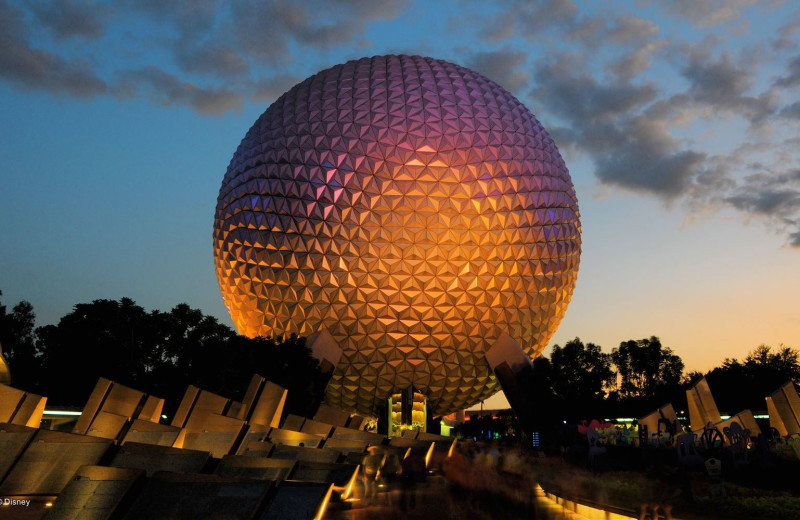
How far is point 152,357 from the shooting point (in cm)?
3809

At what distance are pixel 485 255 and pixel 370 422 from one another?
13231 millimetres

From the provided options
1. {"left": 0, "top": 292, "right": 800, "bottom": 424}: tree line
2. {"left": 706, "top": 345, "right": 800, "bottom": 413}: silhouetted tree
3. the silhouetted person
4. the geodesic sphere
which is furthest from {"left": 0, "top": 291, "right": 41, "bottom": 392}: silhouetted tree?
{"left": 706, "top": 345, "right": 800, "bottom": 413}: silhouetted tree

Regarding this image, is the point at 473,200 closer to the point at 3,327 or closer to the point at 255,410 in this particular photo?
the point at 255,410

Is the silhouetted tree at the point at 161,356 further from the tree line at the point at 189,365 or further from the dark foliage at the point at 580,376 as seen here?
the dark foliage at the point at 580,376

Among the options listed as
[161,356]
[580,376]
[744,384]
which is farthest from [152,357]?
[744,384]

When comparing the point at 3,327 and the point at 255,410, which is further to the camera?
the point at 3,327

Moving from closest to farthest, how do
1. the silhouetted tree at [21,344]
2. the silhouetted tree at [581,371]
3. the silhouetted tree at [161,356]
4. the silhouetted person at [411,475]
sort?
the silhouetted person at [411,475] < the silhouetted tree at [161,356] < the silhouetted tree at [21,344] < the silhouetted tree at [581,371]

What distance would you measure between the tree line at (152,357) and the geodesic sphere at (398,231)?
8.04ft

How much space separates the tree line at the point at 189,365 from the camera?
Result: 96.4 feet

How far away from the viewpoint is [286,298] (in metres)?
31.0

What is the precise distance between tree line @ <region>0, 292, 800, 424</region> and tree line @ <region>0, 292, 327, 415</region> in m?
0.05

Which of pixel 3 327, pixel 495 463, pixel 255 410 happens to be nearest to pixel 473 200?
pixel 495 463

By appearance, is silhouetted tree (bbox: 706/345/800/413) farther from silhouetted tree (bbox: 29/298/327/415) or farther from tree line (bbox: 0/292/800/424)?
silhouetted tree (bbox: 29/298/327/415)

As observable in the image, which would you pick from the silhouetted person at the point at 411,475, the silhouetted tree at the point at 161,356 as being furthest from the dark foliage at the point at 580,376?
the silhouetted person at the point at 411,475
